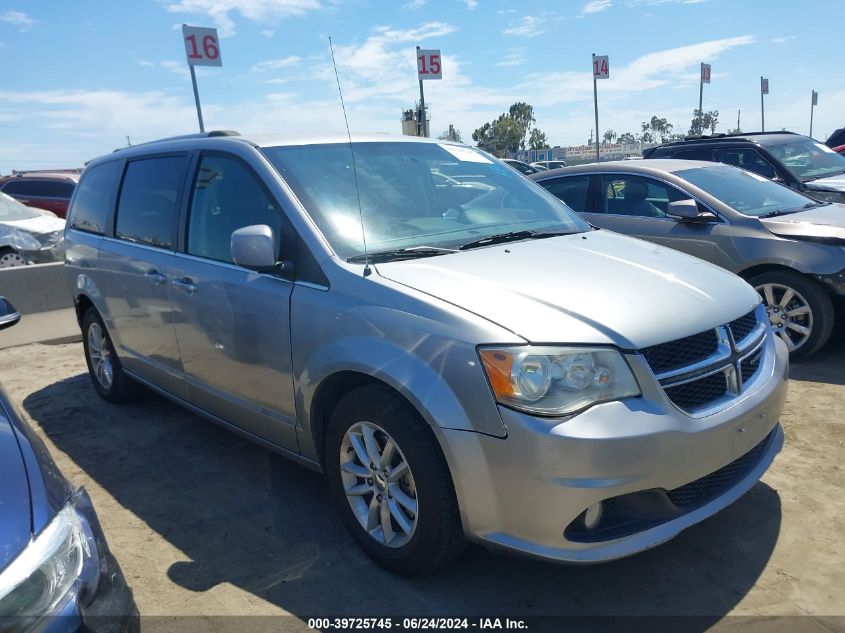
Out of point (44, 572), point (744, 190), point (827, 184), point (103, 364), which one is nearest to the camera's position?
point (44, 572)

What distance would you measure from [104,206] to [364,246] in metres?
2.80

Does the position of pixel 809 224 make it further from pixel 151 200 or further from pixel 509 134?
pixel 509 134

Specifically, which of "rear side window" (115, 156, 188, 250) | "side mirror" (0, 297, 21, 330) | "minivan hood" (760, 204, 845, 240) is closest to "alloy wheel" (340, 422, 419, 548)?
"side mirror" (0, 297, 21, 330)

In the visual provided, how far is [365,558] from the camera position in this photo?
10.0 feet

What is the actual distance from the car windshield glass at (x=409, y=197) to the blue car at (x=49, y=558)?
4.85 feet

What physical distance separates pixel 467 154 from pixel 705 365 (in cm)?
221

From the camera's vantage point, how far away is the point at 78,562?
1.84m

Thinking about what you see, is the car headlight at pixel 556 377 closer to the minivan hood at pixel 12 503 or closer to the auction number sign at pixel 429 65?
the minivan hood at pixel 12 503

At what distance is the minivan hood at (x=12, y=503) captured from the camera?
5.62 ft

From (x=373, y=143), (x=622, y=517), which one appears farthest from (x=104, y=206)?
(x=622, y=517)

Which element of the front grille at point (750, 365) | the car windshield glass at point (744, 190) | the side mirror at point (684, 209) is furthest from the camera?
the car windshield glass at point (744, 190)

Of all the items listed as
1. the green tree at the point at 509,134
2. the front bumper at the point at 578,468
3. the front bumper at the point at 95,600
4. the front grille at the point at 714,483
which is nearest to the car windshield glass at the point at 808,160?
the front grille at the point at 714,483

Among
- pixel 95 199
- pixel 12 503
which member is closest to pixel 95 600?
pixel 12 503

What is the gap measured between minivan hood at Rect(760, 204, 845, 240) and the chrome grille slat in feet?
9.77
